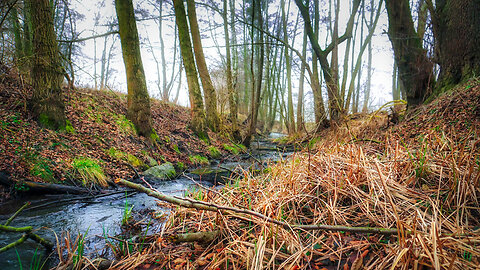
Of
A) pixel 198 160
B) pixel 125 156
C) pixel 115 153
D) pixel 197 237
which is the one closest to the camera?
pixel 197 237

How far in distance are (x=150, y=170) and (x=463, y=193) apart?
4884 millimetres

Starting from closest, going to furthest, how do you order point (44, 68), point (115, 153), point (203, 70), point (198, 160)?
point (44, 68) → point (115, 153) → point (198, 160) → point (203, 70)

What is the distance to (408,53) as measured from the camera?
5.04m

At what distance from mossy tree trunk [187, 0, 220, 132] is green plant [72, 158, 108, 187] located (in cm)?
584

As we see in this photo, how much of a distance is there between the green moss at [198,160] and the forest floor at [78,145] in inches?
1.6

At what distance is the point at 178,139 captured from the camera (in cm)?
764

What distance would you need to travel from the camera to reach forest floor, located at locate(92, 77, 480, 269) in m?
1.02

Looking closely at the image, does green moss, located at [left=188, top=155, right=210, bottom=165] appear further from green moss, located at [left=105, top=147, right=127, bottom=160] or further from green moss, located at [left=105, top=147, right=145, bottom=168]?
green moss, located at [left=105, top=147, right=127, bottom=160]

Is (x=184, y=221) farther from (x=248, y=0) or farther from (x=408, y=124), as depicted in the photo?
(x=248, y=0)

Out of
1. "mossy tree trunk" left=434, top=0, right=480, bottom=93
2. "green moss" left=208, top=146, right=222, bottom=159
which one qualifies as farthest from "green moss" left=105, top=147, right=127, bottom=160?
"mossy tree trunk" left=434, top=0, right=480, bottom=93

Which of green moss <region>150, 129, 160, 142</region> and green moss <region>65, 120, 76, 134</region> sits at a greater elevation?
green moss <region>65, 120, 76, 134</region>

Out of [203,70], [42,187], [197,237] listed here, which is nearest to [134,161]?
[42,187]

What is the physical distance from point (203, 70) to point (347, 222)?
865cm

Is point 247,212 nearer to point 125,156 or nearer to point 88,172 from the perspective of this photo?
point 88,172
